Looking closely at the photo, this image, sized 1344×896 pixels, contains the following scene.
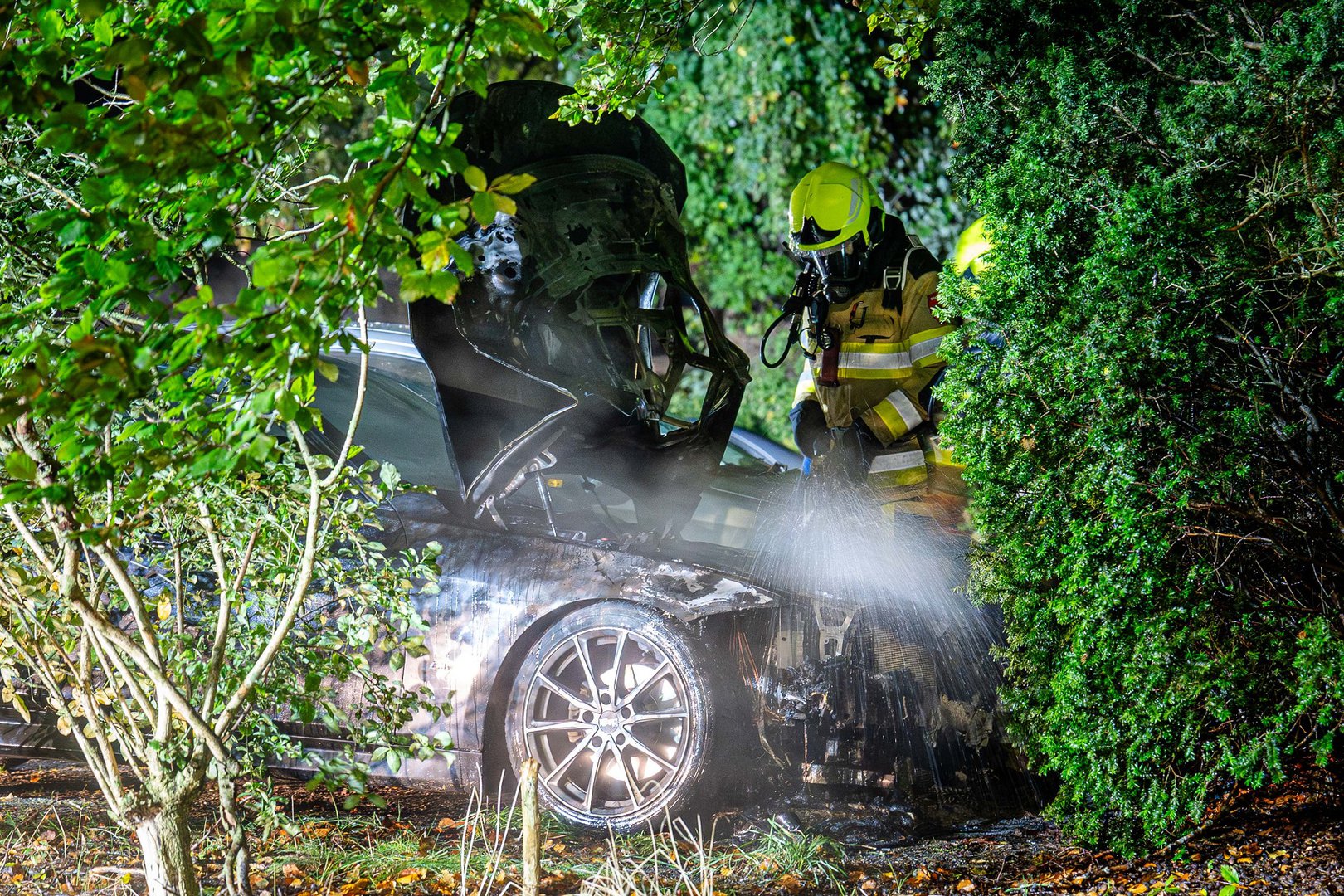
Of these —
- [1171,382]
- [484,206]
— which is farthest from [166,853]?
[1171,382]

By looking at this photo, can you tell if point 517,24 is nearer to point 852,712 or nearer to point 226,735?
point 226,735

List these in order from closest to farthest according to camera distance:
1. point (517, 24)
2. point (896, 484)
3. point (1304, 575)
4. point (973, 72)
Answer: point (517, 24), point (1304, 575), point (973, 72), point (896, 484)

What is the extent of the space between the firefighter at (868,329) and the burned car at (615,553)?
44cm

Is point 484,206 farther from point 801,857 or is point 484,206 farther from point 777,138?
point 777,138

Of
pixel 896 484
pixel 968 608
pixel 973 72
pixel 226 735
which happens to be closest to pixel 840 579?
pixel 968 608

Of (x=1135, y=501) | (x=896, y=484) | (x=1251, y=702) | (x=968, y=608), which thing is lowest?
(x=1251, y=702)

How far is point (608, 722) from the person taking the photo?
3.54m

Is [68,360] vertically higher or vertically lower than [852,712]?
higher

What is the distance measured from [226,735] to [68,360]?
121 centimetres

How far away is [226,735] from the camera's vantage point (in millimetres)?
2547

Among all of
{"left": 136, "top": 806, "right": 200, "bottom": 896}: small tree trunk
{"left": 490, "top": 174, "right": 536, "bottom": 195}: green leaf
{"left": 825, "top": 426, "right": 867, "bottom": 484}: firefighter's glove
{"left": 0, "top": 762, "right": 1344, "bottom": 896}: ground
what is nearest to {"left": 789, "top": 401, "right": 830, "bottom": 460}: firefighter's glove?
{"left": 825, "top": 426, "right": 867, "bottom": 484}: firefighter's glove

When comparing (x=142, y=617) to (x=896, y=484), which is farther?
(x=896, y=484)

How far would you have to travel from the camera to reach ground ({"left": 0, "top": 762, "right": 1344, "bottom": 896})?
2.88 metres

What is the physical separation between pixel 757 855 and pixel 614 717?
2.14 feet
